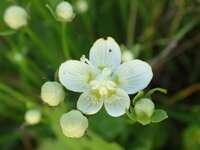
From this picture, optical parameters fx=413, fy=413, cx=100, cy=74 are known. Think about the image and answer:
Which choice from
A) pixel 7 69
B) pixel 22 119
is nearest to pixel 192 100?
pixel 22 119

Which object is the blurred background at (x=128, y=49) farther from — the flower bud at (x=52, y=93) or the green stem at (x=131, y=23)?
the flower bud at (x=52, y=93)

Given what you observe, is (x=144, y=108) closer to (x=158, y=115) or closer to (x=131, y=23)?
(x=158, y=115)

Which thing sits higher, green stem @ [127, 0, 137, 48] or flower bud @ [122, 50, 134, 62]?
flower bud @ [122, 50, 134, 62]

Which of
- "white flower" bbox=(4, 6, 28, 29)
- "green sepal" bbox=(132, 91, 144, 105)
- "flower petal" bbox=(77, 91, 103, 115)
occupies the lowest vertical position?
"flower petal" bbox=(77, 91, 103, 115)

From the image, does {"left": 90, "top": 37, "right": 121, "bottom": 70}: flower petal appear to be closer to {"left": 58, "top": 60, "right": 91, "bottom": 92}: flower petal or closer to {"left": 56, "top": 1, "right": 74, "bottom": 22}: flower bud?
{"left": 58, "top": 60, "right": 91, "bottom": 92}: flower petal

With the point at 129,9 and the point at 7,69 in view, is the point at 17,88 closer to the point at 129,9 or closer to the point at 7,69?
the point at 7,69

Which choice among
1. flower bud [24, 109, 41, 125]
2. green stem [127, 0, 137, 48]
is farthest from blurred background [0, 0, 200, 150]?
flower bud [24, 109, 41, 125]
